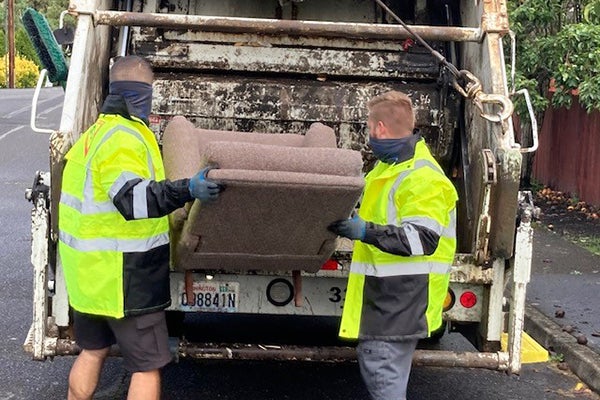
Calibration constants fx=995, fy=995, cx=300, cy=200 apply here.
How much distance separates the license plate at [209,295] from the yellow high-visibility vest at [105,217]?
1.73 feet

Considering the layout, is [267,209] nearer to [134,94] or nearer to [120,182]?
[120,182]

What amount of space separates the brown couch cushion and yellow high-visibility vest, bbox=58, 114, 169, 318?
0.20 m

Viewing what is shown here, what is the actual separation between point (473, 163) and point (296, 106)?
1.09 meters

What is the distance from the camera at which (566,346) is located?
592cm

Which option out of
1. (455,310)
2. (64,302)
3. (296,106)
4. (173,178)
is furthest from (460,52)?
(64,302)

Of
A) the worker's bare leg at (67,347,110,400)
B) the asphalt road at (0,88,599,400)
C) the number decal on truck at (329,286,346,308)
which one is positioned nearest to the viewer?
the worker's bare leg at (67,347,110,400)

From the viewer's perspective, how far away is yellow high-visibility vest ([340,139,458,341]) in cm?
350

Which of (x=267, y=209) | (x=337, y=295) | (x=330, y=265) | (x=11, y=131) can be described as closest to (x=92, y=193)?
(x=267, y=209)

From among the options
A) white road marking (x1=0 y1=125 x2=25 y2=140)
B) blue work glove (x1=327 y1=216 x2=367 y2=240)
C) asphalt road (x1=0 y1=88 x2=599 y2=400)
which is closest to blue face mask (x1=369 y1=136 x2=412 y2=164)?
blue work glove (x1=327 y1=216 x2=367 y2=240)

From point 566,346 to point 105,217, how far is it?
338 cm

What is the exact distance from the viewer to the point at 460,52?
530 centimetres

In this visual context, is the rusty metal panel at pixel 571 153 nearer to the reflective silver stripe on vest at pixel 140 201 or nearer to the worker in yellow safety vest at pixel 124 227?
the worker in yellow safety vest at pixel 124 227

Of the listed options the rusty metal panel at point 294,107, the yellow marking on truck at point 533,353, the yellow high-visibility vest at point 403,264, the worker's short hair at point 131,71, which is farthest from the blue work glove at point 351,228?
the yellow marking on truck at point 533,353

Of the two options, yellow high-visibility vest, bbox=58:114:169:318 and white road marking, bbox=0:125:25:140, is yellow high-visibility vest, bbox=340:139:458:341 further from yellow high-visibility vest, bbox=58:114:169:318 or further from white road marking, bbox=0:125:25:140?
white road marking, bbox=0:125:25:140
